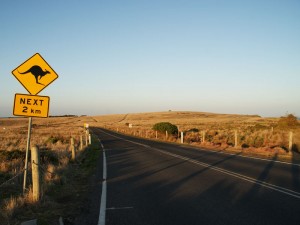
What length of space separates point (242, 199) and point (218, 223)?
204 cm

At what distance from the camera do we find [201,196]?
8352 mm

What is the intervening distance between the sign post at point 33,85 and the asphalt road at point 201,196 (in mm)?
2769

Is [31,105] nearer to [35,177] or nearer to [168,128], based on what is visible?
[35,177]

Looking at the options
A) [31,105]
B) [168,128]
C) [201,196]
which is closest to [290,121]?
[168,128]

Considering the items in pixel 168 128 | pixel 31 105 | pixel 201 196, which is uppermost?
pixel 31 105

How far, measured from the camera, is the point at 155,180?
10.8 m

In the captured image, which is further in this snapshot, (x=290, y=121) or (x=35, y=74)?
(x=290, y=121)

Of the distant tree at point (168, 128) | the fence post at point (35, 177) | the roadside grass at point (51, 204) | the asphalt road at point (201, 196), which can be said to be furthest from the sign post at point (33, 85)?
the distant tree at point (168, 128)

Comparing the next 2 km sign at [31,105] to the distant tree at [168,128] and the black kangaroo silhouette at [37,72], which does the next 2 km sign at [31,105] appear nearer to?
the black kangaroo silhouette at [37,72]

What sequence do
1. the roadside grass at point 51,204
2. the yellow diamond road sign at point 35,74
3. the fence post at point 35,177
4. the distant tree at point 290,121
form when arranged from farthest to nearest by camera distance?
1. the distant tree at point 290,121
2. the yellow diamond road sign at point 35,74
3. the fence post at point 35,177
4. the roadside grass at point 51,204

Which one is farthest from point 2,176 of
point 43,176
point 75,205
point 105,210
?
point 105,210

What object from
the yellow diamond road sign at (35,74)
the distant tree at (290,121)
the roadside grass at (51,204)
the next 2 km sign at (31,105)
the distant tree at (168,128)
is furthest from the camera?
the distant tree at (168,128)

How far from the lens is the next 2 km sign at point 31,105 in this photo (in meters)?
8.34

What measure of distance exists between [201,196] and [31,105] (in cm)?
490
